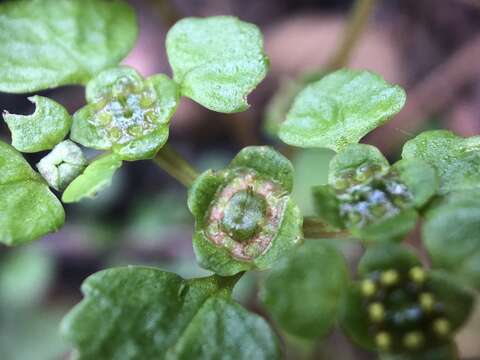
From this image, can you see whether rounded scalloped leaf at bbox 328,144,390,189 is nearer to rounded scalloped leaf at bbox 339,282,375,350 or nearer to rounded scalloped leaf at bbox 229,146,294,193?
rounded scalloped leaf at bbox 229,146,294,193

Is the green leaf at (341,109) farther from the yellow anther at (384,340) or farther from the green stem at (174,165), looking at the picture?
the yellow anther at (384,340)

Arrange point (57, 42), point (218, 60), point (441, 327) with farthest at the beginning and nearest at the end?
point (57, 42)
point (218, 60)
point (441, 327)

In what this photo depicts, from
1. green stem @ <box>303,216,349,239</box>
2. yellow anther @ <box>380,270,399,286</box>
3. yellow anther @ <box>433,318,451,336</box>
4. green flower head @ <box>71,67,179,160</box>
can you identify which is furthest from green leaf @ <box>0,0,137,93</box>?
yellow anther @ <box>433,318,451,336</box>

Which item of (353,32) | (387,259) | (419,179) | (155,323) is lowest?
(155,323)

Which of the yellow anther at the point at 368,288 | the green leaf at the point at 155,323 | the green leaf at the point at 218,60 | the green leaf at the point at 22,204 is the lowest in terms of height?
the green leaf at the point at 155,323

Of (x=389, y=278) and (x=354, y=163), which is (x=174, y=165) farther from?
(x=389, y=278)

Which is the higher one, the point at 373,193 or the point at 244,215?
the point at 373,193

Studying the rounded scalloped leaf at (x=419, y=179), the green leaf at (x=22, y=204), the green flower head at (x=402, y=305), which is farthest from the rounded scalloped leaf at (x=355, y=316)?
the green leaf at (x=22, y=204)

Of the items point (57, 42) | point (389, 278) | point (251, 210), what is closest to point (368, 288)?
point (389, 278)
